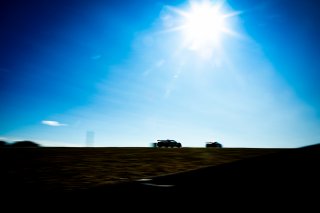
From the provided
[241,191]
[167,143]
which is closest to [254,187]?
[241,191]

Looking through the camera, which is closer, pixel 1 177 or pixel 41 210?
pixel 41 210

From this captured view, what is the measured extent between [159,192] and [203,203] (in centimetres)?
48

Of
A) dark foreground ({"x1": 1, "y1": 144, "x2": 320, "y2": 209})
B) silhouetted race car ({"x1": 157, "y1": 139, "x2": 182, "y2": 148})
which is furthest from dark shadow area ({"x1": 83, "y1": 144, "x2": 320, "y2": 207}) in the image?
silhouetted race car ({"x1": 157, "y1": 139, "x2": 182, "y2": 148})

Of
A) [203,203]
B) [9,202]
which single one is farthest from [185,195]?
[9,202]

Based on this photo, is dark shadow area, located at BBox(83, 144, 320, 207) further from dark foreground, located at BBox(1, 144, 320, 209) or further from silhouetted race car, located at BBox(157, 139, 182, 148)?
silhouetted race car, located at BBox(157, 139, 182, 148)

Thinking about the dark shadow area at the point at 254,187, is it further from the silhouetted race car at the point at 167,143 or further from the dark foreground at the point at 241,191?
the silhouetted race car at the point at 167,143

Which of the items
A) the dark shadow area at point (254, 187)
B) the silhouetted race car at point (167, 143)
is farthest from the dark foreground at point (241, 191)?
the silhouetted race car at point (167, 143)

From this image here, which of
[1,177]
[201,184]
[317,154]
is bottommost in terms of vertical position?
[1,177]

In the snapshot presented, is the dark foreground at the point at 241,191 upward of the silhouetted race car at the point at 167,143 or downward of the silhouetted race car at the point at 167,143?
downward

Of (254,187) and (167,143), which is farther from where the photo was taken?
(167,143)

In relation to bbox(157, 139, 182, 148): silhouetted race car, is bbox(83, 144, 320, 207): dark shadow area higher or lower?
lower

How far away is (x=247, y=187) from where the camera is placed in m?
1.66

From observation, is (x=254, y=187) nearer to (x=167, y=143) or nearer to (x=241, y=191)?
(x=241, y=191)

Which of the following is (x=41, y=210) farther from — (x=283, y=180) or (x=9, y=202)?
(x=283, y=180)
